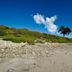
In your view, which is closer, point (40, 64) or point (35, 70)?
point (35, 70)

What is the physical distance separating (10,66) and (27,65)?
1141mm

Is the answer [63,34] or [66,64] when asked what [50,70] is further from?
[63,34]

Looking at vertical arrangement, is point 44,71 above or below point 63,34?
below

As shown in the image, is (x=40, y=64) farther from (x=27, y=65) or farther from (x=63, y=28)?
(x=63, y=28)

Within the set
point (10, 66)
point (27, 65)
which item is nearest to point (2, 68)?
point (10, 66)

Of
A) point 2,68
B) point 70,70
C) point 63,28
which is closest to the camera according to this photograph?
point 70,70

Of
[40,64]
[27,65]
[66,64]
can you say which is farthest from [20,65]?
[66,64]

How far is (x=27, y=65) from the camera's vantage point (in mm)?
13648

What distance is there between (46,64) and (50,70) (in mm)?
1532

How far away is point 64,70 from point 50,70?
2.75ft

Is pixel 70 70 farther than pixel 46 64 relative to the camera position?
No

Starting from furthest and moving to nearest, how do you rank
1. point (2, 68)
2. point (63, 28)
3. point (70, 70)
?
point (63, 28) → point (2, 68) → point (70, 70)

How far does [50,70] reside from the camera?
12281mm

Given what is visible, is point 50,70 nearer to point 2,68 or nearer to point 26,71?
point 26,71
